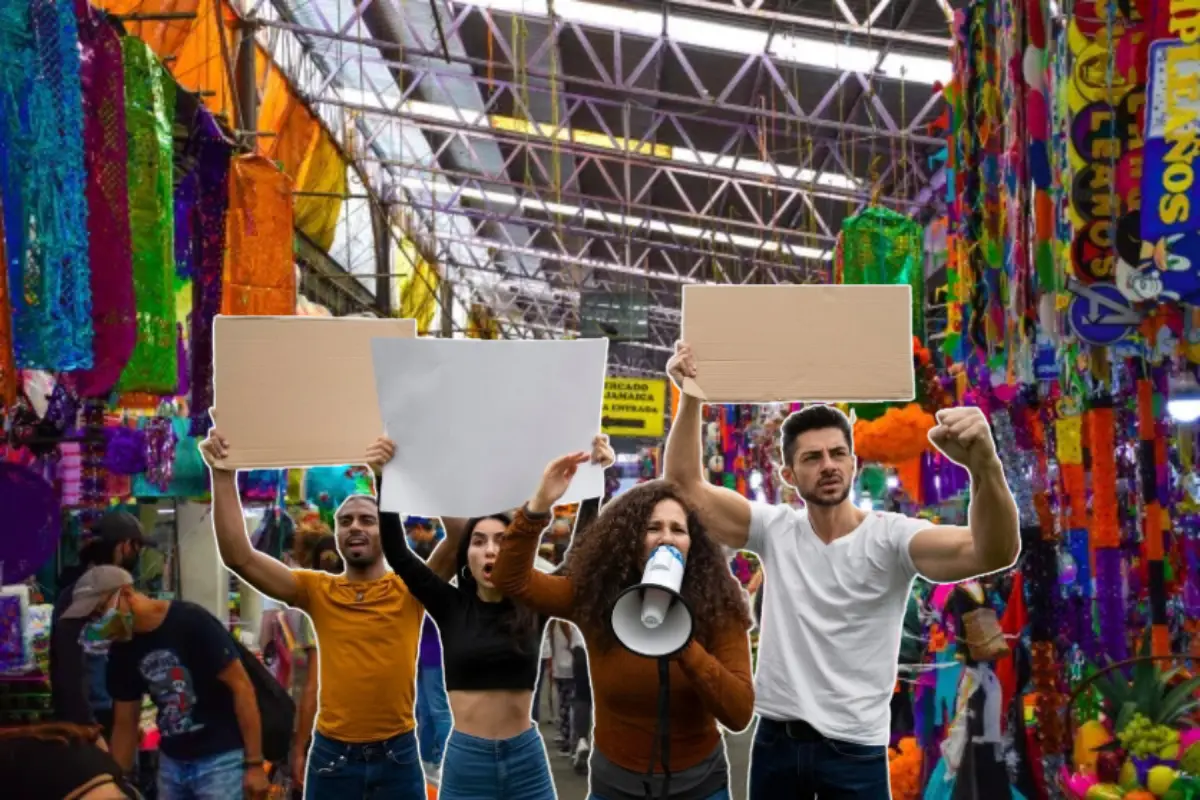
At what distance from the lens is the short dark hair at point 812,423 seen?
2906mm

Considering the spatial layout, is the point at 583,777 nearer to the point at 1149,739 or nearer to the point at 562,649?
the point at 562,649

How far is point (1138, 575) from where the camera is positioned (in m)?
5.95

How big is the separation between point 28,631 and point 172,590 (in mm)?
3155

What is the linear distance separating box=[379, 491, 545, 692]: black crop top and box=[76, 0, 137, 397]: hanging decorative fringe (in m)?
1.61

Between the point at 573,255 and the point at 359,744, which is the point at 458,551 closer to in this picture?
the point at 359,744

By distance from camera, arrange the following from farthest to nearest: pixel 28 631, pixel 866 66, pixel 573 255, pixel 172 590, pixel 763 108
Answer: pixel 573 255
pixel 763 108
pixel 866 66
pixel 172 590
pixel 28 631

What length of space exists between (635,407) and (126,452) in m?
7.67

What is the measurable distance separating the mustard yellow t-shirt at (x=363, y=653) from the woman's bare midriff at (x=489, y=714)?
27 centimetres

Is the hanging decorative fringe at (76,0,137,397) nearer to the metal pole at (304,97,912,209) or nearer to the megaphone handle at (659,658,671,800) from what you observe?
the megaphone handle at (659,658,671,800)

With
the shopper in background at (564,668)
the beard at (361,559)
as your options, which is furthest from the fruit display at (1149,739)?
the shopper in background at (564,668)

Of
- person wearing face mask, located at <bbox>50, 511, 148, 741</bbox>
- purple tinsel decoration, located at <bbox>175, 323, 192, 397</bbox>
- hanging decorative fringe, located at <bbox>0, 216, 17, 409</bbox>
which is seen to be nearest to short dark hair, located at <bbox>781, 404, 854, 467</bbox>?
person wearing face mask, located at <bbox>50, 511, 148, 741</bbox>

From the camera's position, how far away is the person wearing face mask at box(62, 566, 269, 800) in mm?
4086

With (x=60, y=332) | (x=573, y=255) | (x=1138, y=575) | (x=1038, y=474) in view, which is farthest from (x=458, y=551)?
(x=573, y=255)

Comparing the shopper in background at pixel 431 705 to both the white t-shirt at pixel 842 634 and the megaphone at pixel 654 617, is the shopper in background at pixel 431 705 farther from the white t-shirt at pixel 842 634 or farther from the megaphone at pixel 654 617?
the megaphone at pixel 654 617
